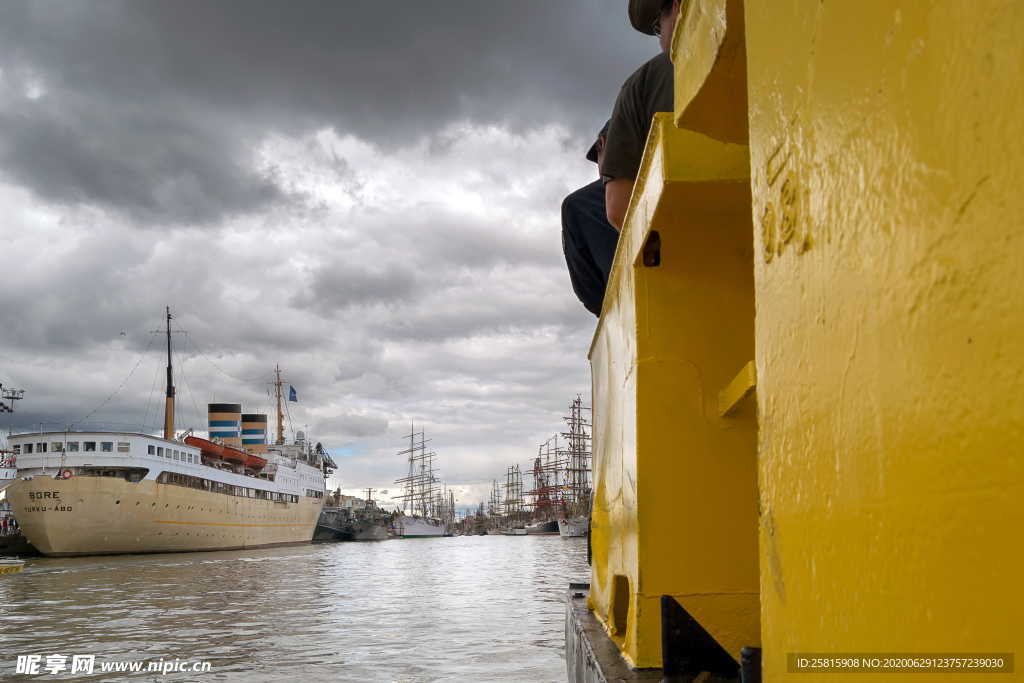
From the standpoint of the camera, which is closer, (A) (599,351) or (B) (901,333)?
(B) (901,333)

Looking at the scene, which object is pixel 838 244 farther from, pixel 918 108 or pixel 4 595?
pixel 4 595

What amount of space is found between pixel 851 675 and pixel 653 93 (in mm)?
2531

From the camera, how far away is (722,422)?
2980 mm

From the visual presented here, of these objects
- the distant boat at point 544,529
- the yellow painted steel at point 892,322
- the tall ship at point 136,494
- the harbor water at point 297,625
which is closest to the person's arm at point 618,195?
the yellow painted steel at point 892,322

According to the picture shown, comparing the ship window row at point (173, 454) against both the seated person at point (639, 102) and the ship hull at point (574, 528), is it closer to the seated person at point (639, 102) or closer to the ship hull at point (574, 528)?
the seated person at point (639, 102)

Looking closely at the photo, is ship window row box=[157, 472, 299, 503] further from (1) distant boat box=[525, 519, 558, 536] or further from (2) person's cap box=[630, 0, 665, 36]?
(1) distant boat box=[525, 519, 558, 536]

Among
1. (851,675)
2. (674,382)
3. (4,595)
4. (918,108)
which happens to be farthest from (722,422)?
(4,595)

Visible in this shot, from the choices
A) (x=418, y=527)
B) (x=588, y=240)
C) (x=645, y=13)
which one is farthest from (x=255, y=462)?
(x=645, y=13)

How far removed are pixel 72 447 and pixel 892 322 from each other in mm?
46748

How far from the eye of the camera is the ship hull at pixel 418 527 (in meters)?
104

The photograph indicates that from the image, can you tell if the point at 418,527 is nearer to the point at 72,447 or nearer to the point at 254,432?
the point at 254,432

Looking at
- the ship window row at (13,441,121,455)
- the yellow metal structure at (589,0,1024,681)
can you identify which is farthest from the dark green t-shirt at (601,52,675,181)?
the ship window row at (13,441,121,455)

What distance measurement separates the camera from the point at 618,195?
3.68 meters

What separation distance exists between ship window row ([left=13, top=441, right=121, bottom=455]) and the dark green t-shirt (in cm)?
4353
